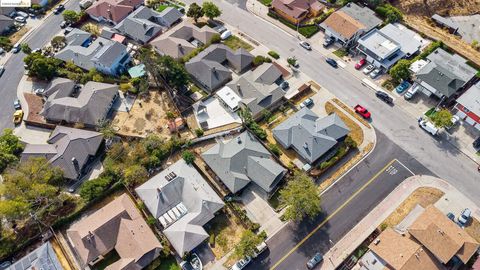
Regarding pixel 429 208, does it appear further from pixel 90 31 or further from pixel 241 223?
pixel 90 31

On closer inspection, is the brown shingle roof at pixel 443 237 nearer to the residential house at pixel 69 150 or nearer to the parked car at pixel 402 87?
the parked car at pixel 402 87

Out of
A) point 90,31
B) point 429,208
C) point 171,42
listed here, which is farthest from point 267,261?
point 90,31

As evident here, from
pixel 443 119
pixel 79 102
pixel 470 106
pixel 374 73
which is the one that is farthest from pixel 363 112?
pixel 79 102

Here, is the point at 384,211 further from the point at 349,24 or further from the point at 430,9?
the point at 430,9

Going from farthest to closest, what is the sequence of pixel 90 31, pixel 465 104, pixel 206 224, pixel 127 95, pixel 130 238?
pixel 90 31
pixel 127 95
pixel 465 104
pixel 206 224
pixel 130 238

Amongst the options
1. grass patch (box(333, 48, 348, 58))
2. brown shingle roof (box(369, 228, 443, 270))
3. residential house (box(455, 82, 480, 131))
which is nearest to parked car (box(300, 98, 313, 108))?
grass patch (box(333, 48, 348, 58))

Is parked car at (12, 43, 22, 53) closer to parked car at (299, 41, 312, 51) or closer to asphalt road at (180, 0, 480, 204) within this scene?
asphalt road at (180, 0, 480, 204)

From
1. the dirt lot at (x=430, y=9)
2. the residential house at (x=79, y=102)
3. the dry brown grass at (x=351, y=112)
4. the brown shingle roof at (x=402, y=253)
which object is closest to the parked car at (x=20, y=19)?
the residential house at (x=79, y=102)
